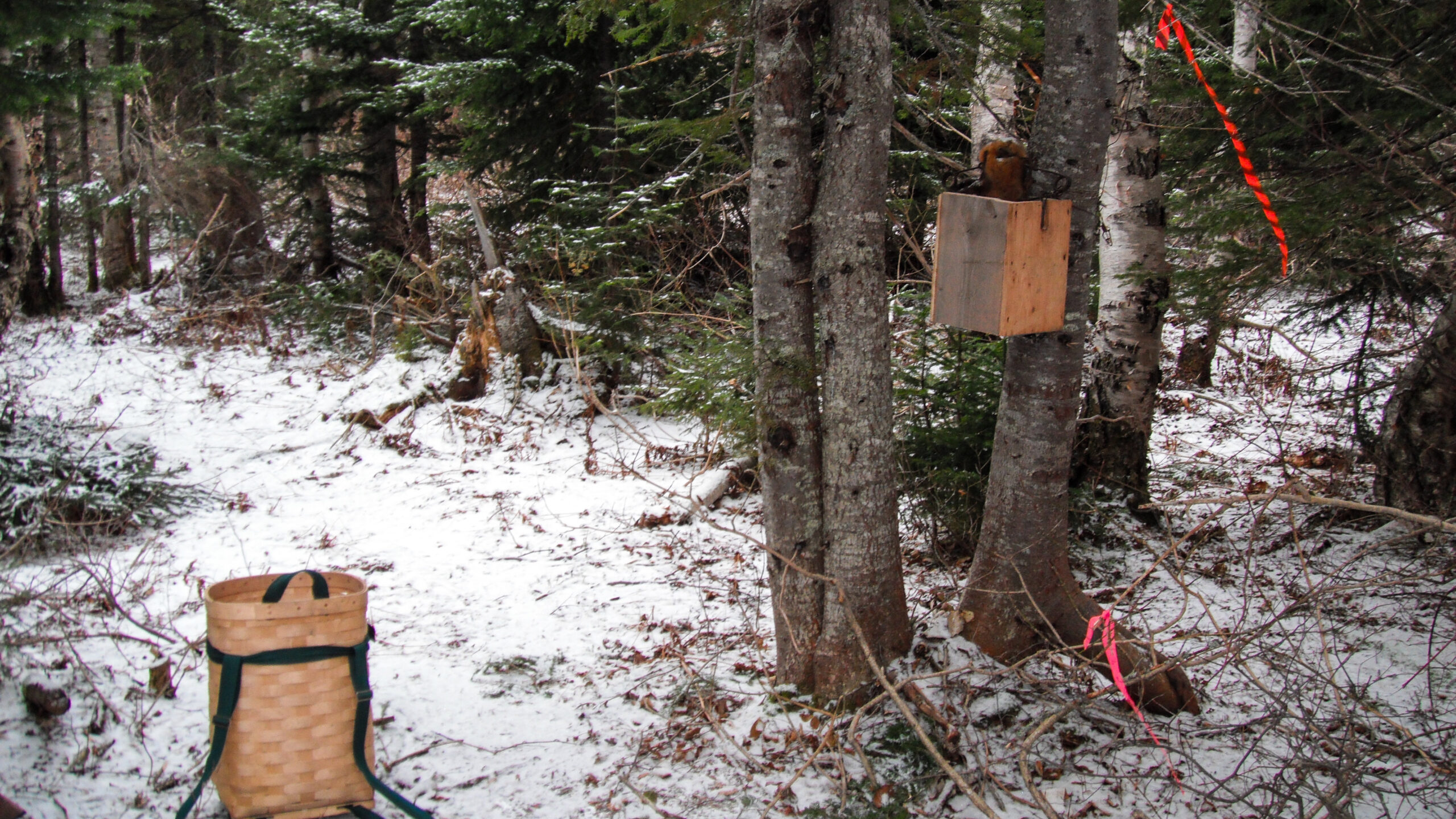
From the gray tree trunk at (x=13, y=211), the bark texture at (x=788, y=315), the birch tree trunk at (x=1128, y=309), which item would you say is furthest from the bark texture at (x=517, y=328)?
the bark texture at (x=788, y=315)

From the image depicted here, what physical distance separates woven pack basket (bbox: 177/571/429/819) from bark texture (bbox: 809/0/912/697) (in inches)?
69.4

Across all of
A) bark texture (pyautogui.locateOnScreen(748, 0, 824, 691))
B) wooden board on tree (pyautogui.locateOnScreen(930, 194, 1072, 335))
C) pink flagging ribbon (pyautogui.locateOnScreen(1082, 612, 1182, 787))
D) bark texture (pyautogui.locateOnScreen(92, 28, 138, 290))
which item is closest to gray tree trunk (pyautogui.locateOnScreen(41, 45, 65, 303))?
bark texture (pyautogui.locateOnScreen(92, 28, 138, 290))

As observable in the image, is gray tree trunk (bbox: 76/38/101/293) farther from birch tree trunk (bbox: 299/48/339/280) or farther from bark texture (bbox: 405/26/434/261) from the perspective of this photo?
bark texture (bbox: 405/26/434/261)

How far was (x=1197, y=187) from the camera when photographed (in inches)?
212

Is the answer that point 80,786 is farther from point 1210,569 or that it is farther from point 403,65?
point 403,65

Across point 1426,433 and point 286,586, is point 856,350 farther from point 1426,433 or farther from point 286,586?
point 1426,433

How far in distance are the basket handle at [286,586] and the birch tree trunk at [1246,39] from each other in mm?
4252

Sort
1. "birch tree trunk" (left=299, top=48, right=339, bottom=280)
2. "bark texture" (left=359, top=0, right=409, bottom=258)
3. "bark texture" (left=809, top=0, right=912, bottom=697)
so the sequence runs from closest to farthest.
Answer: "bark texture" (left=809, top=0, right=912, bottom=697) → "bark texture" (left=359, top=0, right=409, bottom=258) → "birch tree trunk" (left=299, top=48, right=339, bottom=280)

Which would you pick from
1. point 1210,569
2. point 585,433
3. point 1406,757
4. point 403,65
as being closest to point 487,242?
point 403,65

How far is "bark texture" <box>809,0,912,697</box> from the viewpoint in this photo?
3240 millimetres

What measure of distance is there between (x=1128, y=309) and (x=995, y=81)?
1.61 meters

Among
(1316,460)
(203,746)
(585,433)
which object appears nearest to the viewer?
(203,746)

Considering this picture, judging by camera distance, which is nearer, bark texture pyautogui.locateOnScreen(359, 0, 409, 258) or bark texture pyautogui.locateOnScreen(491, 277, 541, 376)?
bark texture pyautogui.locateOnScreen(491, 277, 541, 376)

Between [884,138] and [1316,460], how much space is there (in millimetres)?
4744
